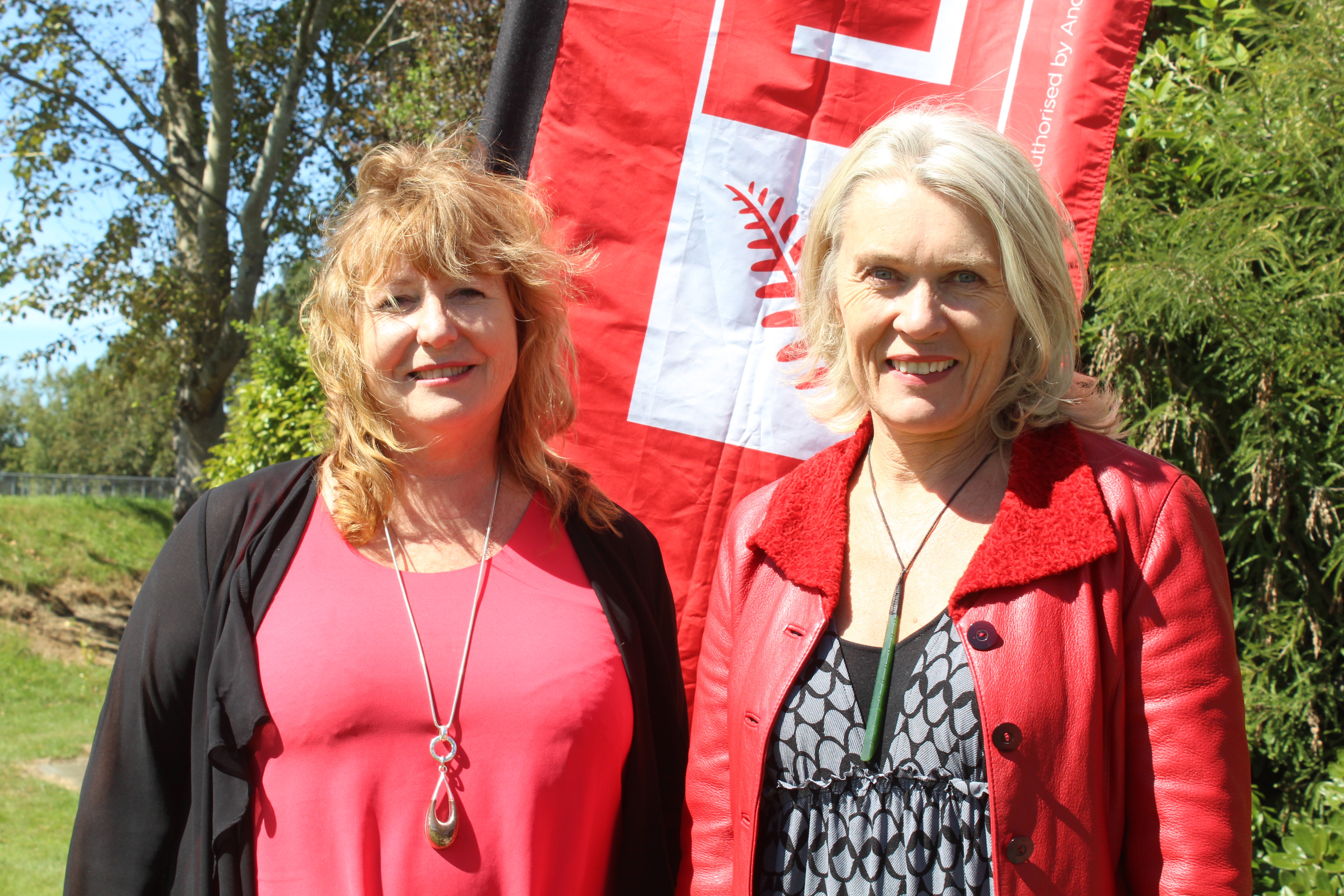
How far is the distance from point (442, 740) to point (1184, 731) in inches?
43.3

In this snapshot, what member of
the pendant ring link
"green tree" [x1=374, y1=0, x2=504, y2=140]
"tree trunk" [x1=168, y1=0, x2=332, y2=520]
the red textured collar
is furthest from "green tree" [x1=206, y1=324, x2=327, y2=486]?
"tree trunk" [x1=168, y1=0, x2=332, y2=520]

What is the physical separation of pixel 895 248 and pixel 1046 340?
0.91 ft

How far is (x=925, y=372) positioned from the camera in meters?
1.62

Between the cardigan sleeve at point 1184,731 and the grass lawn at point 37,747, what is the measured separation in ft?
15.4

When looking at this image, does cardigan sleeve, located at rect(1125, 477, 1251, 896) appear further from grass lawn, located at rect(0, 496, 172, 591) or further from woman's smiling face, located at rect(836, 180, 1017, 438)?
grass lawn, located at rect(0, 496, 172, 591)

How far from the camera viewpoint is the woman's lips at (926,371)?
161cm

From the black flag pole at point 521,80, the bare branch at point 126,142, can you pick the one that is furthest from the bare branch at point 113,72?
the black flag pole at point 521,80

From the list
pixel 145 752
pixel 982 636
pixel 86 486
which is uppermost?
pixel 982 636

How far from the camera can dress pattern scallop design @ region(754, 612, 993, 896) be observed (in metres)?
1.43

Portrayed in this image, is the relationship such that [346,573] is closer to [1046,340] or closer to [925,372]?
[925,372]

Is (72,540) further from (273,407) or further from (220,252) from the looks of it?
(273,407)

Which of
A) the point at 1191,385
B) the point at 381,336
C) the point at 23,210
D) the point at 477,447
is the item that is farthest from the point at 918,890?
the point at 23,210

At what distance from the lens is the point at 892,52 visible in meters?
2.46

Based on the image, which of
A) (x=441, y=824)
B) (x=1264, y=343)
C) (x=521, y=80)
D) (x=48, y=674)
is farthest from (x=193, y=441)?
(x=1264, y=343)
